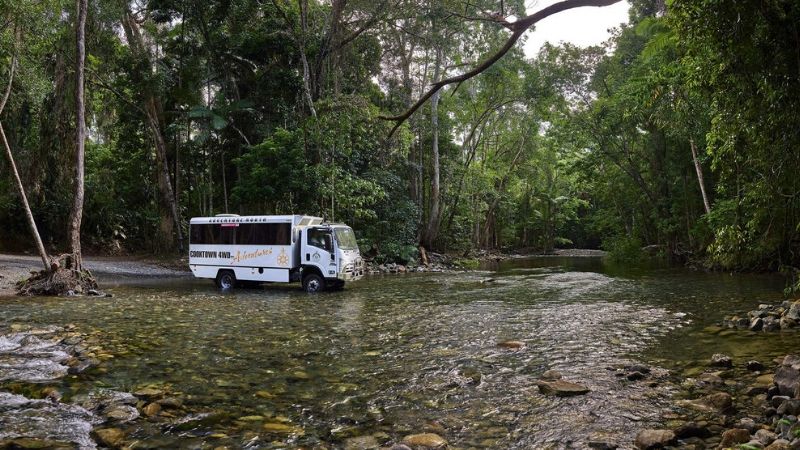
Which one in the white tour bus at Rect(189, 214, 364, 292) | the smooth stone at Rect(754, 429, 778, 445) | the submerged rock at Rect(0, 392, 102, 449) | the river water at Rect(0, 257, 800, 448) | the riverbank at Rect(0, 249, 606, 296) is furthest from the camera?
the riverbank at Rect(0, 249, 606, 296)

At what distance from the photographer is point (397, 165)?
31688 millimetres

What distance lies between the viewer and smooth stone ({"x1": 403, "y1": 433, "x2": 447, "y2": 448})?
154 inches

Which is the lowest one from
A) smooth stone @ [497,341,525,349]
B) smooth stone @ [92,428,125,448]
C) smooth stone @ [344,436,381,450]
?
smooth stone @ [497,341,525,349]

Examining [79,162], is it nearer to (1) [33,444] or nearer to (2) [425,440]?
(1) [33,444]

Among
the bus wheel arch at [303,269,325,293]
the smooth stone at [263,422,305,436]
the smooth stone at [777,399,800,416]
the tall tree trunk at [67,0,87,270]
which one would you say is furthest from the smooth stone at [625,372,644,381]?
the tall tree trunk at [67,0,87,270]

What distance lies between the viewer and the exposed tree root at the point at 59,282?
46.5 feet

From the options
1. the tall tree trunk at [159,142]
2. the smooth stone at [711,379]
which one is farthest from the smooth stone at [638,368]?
the tall tree trunk at [159,142]

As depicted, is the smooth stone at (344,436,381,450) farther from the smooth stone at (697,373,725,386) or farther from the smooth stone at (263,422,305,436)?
the smooth stone at (697,373,725,386)

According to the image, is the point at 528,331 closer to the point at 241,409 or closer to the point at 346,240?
the point at 241,409

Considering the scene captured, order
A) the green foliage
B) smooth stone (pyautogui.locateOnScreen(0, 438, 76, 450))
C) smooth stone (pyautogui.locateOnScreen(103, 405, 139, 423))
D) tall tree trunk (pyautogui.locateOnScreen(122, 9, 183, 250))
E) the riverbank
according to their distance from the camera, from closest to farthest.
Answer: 1. smooth stone (pyautogui.locateOnScreen(0, 438, 76, 450))
2. smooth stone (pyautogui.locateOnScreen(103, 405, 139, 423))
3. the riverbank
4. tall tree trunk (pyautogui.locateOnScreen(122, 9, 183, 250))
5. the green foliage

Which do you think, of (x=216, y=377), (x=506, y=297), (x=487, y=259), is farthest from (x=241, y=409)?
(x=487, y=259)

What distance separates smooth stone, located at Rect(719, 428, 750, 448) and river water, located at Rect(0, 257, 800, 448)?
64 centimetres

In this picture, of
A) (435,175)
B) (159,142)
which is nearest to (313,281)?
(159,142)

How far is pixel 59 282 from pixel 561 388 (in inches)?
587
